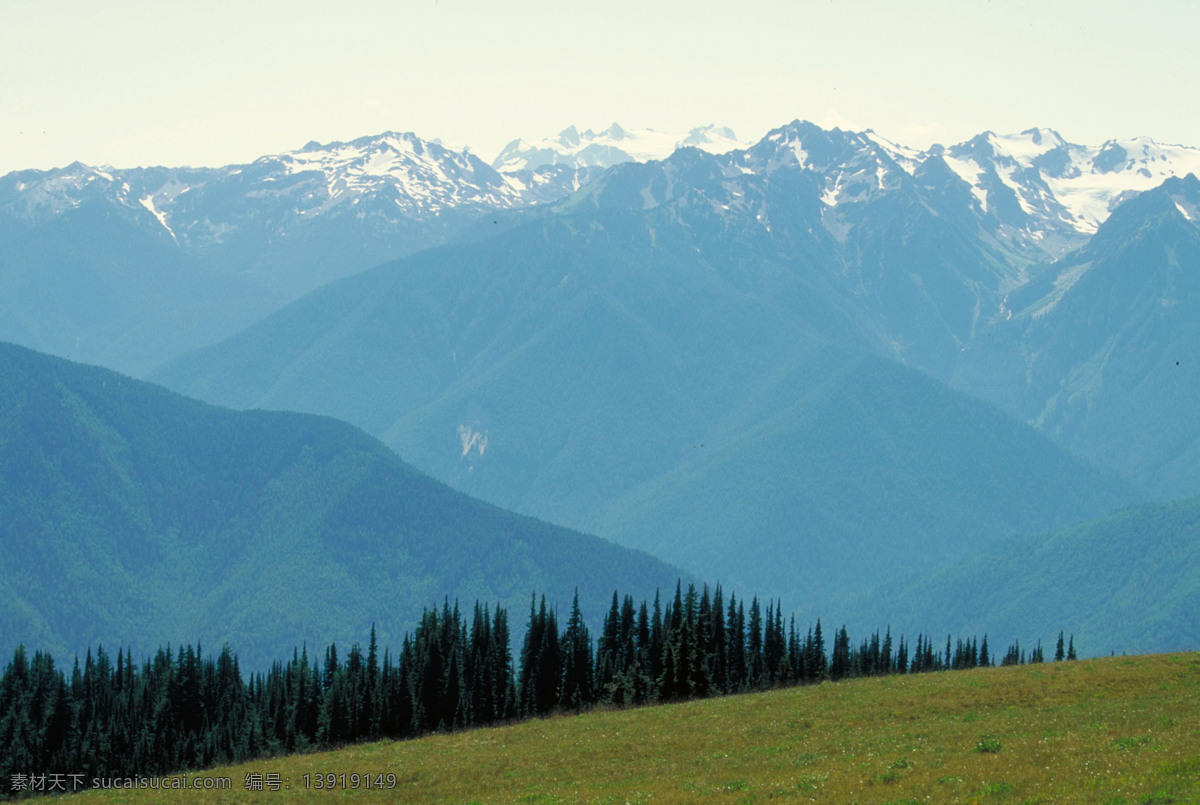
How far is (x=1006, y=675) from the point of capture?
3408 inches

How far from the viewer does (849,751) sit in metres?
69.2

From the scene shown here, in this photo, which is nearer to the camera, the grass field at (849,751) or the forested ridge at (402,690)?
the grass field at (849,751)

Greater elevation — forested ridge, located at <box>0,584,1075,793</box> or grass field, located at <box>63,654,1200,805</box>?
forested ridge, located at <box>0,584,1075,793</box>

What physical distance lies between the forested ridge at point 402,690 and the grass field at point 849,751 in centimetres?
2948

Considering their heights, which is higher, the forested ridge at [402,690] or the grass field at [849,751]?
the forested ridge at [402,690]

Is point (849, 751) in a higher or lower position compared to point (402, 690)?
lower

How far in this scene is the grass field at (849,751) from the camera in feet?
190

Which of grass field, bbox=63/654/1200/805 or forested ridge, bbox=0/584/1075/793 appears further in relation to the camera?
forested ridge, bbox=0/584/1075/793

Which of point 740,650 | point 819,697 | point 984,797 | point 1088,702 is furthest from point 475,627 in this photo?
point 984,797

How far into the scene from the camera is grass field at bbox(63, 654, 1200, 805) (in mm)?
57781

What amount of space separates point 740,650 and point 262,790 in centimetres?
7120

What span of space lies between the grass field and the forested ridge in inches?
1160

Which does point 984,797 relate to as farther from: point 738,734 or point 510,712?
point 510,712

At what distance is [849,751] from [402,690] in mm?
65349
